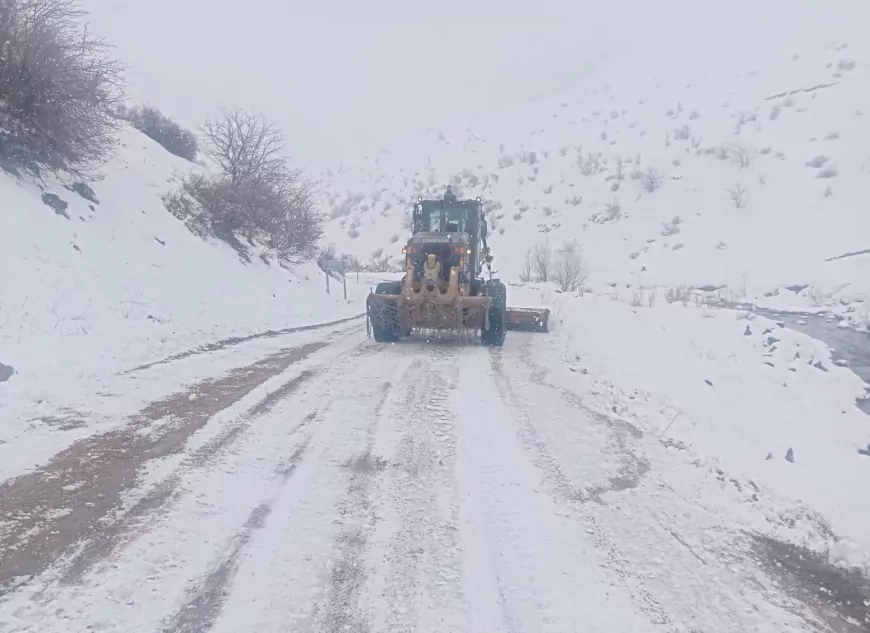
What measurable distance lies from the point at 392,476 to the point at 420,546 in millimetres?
1205

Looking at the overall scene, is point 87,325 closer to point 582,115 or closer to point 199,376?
point 199,376

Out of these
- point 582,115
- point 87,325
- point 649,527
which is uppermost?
point 582,115

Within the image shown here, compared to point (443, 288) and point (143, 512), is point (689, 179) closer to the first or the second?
point (443, 288)

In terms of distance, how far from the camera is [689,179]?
28250 millimetres

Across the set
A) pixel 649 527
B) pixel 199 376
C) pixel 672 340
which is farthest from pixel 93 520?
pixel 672 340

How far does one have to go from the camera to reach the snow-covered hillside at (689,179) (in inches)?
846

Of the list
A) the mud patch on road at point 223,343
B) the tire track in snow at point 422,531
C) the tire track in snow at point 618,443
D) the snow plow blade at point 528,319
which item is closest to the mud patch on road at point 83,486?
the tire track in snow at point 422,531

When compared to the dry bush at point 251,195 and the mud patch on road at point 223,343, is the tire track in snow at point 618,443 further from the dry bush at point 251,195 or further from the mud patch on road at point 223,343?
the dry bush at point 251,195

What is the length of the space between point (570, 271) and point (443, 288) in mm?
11274

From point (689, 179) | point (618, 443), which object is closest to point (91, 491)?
point (618, 443)

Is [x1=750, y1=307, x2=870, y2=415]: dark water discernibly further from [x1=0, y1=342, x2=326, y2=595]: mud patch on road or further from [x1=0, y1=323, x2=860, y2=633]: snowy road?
[x1=0, y1=342, x2=326, y2=595]: mud patch on road

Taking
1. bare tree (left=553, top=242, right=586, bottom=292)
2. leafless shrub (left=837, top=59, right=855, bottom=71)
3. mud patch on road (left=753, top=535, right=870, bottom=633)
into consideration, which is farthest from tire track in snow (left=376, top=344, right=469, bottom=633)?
leafless shrub (left=837, top=59, right=855, bottom=71)

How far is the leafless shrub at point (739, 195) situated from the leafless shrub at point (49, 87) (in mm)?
22399

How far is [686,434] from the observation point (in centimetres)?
654
